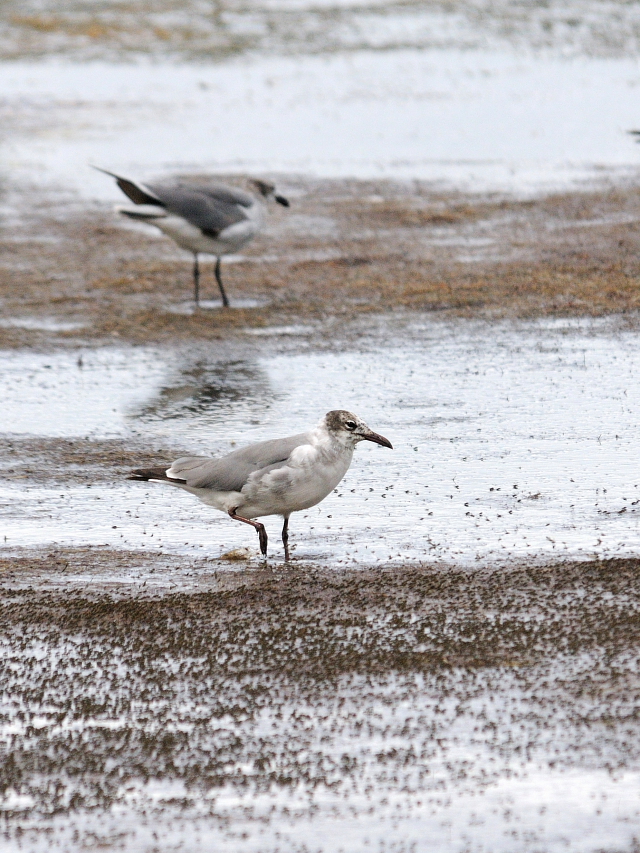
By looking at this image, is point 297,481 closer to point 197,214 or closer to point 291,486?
point 291,486

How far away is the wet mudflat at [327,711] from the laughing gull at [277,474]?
1.11ft

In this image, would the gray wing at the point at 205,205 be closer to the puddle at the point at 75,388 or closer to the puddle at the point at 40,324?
the puddle at the point at 40,324

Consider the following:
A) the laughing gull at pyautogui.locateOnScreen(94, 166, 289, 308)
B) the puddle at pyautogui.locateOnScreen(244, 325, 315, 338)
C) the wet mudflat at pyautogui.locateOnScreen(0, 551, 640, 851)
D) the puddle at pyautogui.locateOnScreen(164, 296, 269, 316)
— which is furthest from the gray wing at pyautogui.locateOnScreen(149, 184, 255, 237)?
the wet mudflat at pyautogui.locateOnScreen(0, 551, 640, 851)

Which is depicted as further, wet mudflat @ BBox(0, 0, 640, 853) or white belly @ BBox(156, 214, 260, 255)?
white belly @ BBox(156, 214, 260, 255)

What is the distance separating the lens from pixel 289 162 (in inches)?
685

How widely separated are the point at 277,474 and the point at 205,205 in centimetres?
563

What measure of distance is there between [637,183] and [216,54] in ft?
39.2

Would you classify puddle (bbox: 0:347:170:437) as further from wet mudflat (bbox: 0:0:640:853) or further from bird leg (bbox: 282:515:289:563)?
bird leg (bbox: 282:515:289:563)

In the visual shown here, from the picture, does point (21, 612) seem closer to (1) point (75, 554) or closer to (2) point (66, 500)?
(1) point (75, 554)

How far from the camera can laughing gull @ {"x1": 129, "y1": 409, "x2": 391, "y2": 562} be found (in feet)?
20.9

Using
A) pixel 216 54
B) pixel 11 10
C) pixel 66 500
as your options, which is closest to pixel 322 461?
pixel 66 500

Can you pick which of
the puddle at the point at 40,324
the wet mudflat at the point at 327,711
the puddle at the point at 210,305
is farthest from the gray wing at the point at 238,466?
the puddle at the point at 210,305

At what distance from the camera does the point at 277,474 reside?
633 cm

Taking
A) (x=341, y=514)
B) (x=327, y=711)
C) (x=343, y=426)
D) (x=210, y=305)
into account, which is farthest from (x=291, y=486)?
(x=210, y=305)
